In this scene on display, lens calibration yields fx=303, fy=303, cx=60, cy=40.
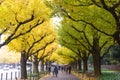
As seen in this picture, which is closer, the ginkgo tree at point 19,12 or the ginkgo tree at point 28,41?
the ginkgo tree at point 19,12

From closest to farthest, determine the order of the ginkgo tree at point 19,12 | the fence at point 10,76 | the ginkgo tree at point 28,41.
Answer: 1. the ginkgo tree at point 19,12
2. the ginkgo tree at point 28,41
3. the fence at point 10,76

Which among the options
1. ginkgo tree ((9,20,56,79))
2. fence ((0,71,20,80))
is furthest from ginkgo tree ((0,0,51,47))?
fence ((0,71,20,80))

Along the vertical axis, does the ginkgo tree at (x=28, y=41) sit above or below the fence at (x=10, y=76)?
above

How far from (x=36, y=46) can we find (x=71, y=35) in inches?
264

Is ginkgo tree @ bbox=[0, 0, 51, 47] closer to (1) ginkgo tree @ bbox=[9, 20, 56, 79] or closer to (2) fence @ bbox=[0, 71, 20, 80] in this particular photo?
(1) ginkgo tree @ bbox=[9, 20, 56, 79]

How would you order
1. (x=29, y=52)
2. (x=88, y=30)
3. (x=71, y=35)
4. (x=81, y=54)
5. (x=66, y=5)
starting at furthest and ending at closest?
1. (x=81, y=54)
2. (x=29, y=52)
3. (x=71, y=35)
4. (x=88, y=30)
5. (x=66, y=5)

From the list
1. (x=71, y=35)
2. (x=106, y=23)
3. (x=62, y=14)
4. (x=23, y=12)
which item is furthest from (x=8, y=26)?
(x=71, y=35)

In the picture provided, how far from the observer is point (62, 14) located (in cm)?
1933

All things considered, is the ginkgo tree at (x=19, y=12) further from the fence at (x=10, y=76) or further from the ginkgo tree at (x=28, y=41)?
the fence at (x=10, y=76)

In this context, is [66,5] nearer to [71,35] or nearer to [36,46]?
[71,35]

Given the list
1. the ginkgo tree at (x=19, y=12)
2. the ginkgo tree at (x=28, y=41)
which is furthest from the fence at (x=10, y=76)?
the ginkgo tree at (x=19, y=12)

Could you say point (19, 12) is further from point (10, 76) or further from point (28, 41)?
point (10, 76)

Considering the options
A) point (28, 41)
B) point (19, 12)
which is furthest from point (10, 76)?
point (19, 12)

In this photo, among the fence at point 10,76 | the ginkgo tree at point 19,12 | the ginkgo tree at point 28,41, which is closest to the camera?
the ginkgo tree at point 19,12
